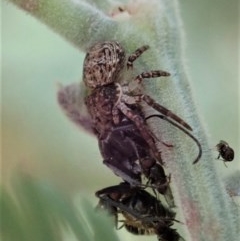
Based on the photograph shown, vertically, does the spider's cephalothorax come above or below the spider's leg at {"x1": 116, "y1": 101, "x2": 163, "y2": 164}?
below

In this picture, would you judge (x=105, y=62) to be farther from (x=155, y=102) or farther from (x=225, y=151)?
(x=225, y=151)

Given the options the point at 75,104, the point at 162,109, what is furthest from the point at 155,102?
the point at 75,104

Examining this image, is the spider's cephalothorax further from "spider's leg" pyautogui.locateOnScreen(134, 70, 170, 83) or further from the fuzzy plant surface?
"spider's leg" pyautogui.locateOnScreen(134, 70, 170, 83)

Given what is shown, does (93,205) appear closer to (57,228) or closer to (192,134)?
(57,228)

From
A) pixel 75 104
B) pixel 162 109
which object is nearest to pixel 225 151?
pixel 162 109

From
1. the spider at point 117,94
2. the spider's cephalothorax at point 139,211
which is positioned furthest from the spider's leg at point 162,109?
the spider's cephalothorax at point 139,211

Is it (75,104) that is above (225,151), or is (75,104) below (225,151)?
above

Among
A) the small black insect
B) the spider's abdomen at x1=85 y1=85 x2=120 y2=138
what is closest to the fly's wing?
the spider's abdomen at x1=85 y1=85 x2=120 y2=138

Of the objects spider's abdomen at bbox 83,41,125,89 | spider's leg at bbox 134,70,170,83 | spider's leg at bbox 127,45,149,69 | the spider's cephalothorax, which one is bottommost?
the spider's cephalothorax
